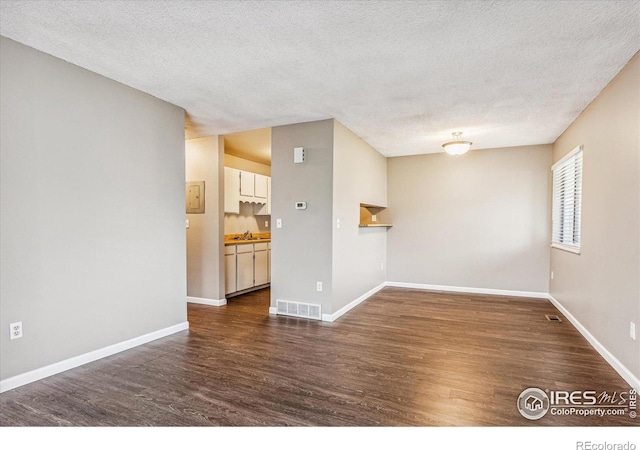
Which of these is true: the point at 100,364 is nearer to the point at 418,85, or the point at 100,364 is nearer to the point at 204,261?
the point at 204,261

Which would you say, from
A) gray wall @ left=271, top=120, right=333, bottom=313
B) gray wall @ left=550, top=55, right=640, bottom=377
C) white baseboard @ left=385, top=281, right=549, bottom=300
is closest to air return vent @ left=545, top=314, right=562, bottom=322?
gray wall @ left=550, top=55, right=640, bottom=377

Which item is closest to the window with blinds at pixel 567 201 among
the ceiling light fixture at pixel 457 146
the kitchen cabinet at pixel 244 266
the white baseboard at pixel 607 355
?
the white baseboard at pixel 607 355

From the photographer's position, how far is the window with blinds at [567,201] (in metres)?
3.87

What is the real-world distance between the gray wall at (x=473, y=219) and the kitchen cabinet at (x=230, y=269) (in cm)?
289

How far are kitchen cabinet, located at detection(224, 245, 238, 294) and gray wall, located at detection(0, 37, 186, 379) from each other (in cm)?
140

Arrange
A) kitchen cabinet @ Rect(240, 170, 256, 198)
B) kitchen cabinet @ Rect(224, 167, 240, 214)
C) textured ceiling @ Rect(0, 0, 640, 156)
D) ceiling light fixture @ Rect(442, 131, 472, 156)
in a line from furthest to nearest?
kitchen cabinet @ Rect(240, 170, 256, 198)
kitchen cabinet @ Rect(224, 167, 240, 214)
ceiling light fixture @ Rect(442, 131, 472, 156)
textured ceiling @ Rect(0, 0, 640, 156)

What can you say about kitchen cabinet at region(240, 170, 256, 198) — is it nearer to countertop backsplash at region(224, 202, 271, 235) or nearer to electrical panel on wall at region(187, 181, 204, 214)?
countertop backsplash at region(224, 202, 271, 235)

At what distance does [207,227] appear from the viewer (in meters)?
4.81

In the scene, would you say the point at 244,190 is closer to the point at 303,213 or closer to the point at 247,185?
the point at 247,185

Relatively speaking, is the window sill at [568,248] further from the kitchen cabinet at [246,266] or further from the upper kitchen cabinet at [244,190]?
the upper kitchen cabinet at [244,190]

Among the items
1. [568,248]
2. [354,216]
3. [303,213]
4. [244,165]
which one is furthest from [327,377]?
[244,165]

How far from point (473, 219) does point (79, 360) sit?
559 cm

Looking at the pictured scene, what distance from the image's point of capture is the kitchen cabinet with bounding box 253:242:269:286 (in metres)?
5.68

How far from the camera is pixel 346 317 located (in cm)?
420
